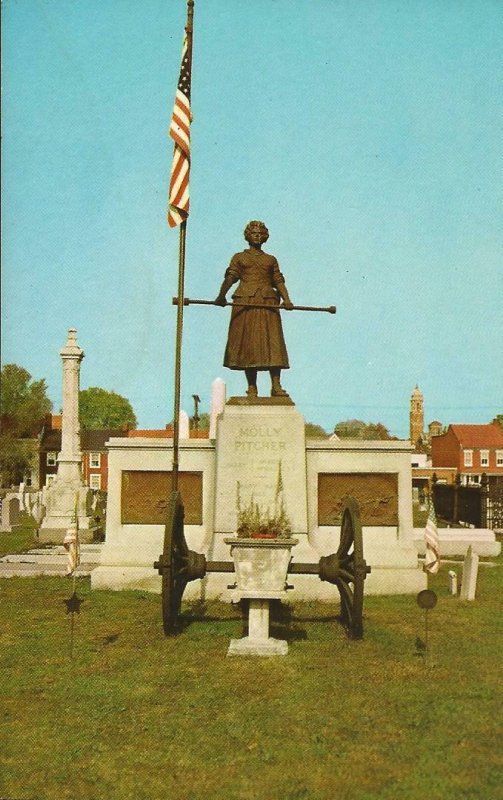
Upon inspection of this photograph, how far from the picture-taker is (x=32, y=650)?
6938 mm

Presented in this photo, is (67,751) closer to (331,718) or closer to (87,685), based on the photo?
(87,685)

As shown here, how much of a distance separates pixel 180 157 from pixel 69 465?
12.3m

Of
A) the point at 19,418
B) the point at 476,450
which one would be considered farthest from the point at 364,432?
the point at 19,418

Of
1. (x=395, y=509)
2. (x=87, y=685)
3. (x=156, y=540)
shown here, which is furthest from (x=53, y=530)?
(x=87, y=685)

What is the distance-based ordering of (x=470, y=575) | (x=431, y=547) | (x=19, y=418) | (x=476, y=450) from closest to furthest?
(x=431, y=547)
(x=470, y=575)
(x=19, y=418)
(x=476, y=450)

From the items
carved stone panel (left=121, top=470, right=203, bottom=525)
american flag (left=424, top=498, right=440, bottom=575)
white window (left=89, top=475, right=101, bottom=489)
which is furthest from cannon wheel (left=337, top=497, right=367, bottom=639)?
white window (left=89, top=475, right=101, bottom=489)

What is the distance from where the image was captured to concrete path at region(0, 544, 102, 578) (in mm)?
12266

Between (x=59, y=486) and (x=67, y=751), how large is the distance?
50.5 ft

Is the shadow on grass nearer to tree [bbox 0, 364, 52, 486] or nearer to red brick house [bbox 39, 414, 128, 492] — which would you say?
tree [bbox 0, 364, 52, 486]

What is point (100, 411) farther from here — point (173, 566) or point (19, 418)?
point (173, 566)

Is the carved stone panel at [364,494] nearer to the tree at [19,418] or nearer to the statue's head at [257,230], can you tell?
the statue's head at [257,230]

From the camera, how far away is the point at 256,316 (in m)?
10.1

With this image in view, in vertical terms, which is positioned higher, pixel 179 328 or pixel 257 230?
pixel 257 230

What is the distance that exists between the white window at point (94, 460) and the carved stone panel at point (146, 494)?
5283 cm
